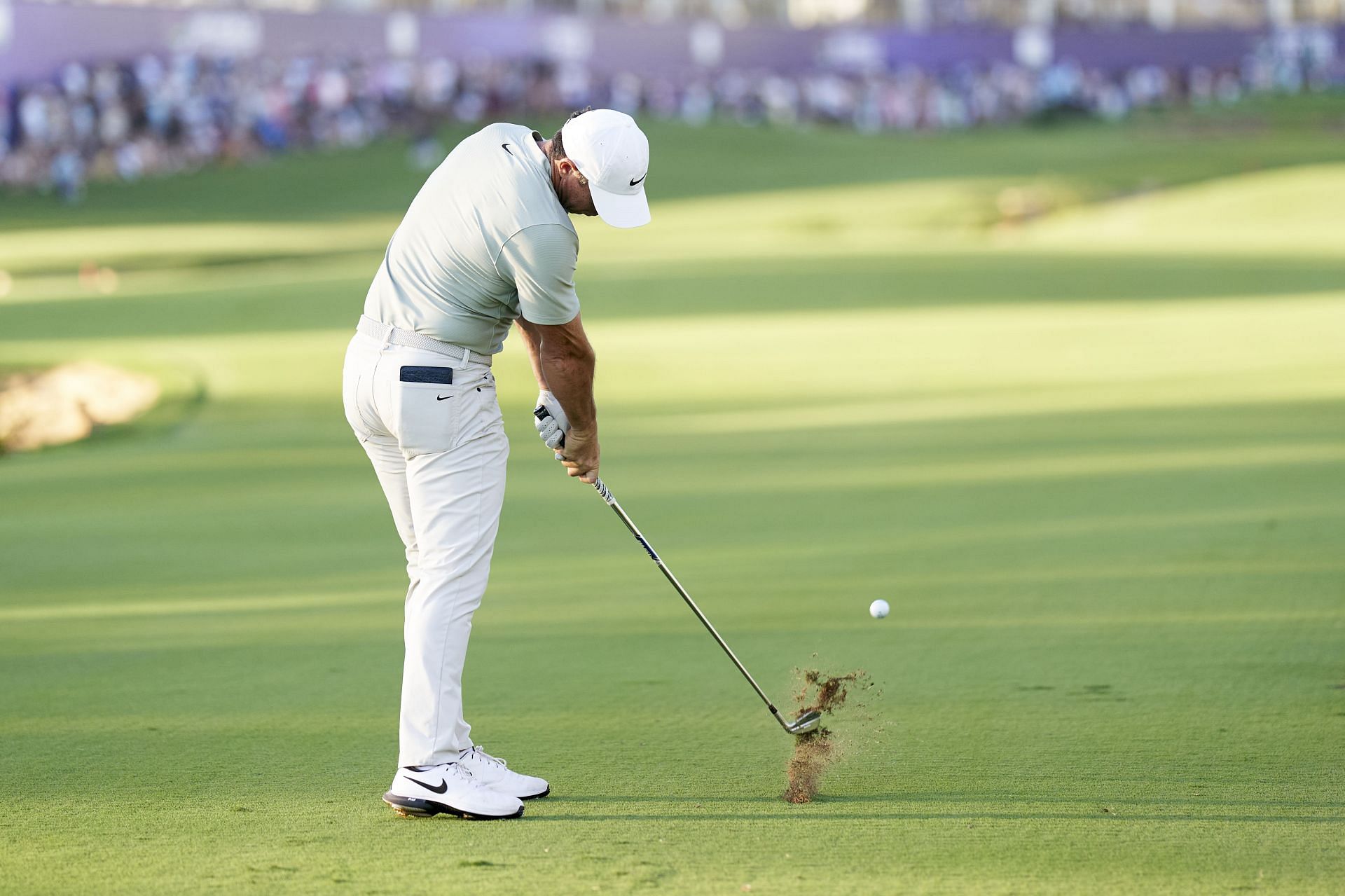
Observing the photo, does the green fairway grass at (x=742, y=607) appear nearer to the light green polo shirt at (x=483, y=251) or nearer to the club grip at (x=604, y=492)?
the club grip at (x=604, y=492)

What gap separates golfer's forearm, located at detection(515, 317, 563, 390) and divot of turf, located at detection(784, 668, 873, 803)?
1.15 m

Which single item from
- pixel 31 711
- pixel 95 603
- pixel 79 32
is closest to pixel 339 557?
pixel 95 603

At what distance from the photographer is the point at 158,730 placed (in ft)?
16.1

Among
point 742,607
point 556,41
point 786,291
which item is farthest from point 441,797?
point 556,41

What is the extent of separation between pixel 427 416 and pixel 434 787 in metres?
0.96

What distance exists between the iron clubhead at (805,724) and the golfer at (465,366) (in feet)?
2.39

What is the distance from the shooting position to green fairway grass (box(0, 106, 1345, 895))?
3.91 meters

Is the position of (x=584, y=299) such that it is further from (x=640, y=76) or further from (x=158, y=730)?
(x=640, y=76)

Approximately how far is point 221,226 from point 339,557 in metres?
24.5

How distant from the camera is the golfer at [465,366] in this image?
161 inches

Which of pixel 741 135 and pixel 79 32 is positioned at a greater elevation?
pixel 79 32

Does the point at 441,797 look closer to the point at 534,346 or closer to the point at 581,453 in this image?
the point at 581,453

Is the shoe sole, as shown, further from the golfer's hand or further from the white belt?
the white belt

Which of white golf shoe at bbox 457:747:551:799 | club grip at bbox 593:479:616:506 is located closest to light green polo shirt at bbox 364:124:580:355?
club grip at bbox 593:479:616:506
